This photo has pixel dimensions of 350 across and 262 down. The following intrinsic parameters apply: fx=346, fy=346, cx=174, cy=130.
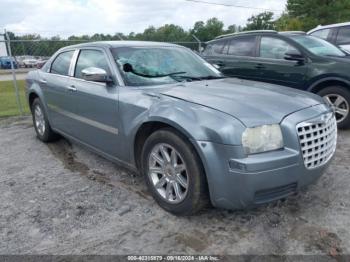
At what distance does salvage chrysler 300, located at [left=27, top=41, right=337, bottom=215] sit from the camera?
274cm

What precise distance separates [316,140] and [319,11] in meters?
30.4

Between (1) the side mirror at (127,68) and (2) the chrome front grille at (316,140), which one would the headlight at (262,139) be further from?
(1) the side mirror at (127,68)

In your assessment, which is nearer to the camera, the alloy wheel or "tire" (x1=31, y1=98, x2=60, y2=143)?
the alloy wheel

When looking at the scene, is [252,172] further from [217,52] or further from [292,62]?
[217,52]

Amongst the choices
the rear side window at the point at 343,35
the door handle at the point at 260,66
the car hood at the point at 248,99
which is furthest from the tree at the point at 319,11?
the car hood at the point at 248,99

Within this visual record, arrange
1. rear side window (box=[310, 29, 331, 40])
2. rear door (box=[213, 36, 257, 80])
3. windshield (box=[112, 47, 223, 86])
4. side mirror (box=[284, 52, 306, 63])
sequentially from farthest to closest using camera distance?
1. rear side window (box=[310, 29, 331, 40])
2. rear door (box=[213, 36, 257, 80])
3. side mirror (box=[284, 52, 306, 63])
4. windshield (box=[112, 47, 223, 86])

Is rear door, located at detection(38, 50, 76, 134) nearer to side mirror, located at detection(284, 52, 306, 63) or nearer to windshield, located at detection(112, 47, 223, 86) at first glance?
windshield, located at detection(112, 47, 223, 86)

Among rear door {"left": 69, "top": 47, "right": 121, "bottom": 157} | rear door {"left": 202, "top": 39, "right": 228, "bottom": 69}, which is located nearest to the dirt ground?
rear door {"left": 69, "top": 47, "right": 121, "bottom": 157}

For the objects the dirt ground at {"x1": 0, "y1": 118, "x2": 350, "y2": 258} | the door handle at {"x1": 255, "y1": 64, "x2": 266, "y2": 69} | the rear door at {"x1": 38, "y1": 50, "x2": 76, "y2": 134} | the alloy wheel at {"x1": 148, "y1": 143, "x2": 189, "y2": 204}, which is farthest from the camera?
the door handle at {"x1": 255, "y1": 64, "x2": 266, "y2": 69}

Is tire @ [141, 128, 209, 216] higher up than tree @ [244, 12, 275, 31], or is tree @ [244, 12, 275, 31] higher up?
tree @ [244, 12, 275, 31]

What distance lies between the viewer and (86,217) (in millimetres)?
3312

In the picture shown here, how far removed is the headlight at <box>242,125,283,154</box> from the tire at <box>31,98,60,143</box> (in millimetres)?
3866

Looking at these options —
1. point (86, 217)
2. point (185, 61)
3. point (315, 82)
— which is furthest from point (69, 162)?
point (315, 82)

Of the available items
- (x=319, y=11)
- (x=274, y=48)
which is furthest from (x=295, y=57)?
(x=319, y=11)
